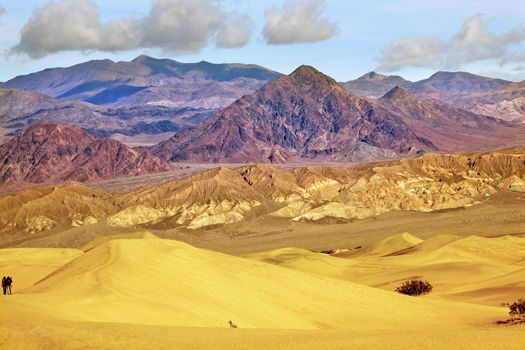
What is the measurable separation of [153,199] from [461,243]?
90.2m

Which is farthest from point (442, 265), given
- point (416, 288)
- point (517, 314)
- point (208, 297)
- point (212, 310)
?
point (212, 310)

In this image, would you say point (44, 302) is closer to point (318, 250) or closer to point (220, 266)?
point (220, 266)

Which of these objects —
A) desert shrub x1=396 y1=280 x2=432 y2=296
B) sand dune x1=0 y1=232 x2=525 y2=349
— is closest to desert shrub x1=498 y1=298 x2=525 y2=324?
sand dune x1=0 y1=232 x2=525 y2=349

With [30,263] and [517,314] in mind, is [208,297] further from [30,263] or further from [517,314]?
[30,263]

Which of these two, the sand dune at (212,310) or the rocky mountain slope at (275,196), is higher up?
the rocky mountain slope at (275,196)

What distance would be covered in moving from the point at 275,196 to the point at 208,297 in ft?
400

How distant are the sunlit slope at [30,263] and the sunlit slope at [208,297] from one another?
16394 millimetres

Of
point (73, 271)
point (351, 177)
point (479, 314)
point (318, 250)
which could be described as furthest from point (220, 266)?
point (351, 177)

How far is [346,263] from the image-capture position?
231 ft

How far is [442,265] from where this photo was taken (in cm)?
6059

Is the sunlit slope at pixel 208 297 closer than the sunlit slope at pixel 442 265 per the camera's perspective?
Yes

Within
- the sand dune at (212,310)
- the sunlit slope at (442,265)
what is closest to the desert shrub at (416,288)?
the sunlit slope at (442,265)

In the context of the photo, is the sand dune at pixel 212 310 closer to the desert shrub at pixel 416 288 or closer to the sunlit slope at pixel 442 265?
the sunlit slope at pixel 442 265

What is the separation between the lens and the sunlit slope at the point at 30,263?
185ft
